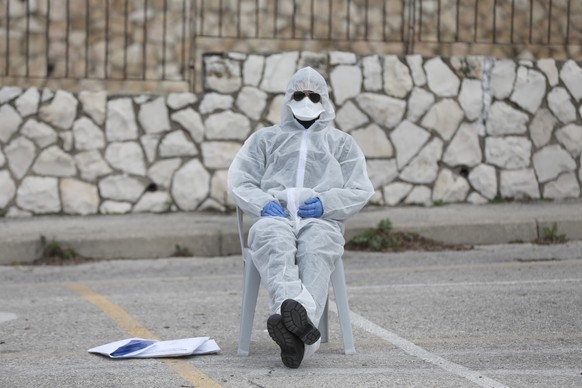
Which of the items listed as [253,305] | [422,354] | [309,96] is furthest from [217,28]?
[422,354]

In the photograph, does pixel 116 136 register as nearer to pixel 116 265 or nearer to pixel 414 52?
pixel 116 265

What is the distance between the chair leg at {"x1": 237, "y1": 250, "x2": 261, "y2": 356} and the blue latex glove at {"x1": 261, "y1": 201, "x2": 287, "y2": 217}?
260 millimetres

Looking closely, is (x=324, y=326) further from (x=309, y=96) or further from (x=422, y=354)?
(x=309, y=96)

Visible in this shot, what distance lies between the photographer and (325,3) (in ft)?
44.7

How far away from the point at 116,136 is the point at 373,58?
2.81 m

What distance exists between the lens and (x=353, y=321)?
26.2ft

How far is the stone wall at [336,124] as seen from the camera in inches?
508

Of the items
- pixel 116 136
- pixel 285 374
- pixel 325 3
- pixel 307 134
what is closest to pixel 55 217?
pixel 116 136

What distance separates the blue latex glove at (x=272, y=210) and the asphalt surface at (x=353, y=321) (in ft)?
2.43

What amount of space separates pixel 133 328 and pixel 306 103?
178 centimetres

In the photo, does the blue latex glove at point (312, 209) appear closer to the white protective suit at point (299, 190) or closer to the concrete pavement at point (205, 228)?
the white protective suit at point (299, 190)

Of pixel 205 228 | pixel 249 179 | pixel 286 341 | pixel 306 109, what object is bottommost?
pixel 205 228

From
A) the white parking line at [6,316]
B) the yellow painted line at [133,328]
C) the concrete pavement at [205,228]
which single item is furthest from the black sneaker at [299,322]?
the concrete pavement at [205,228]

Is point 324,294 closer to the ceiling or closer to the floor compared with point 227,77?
closer to the floor
